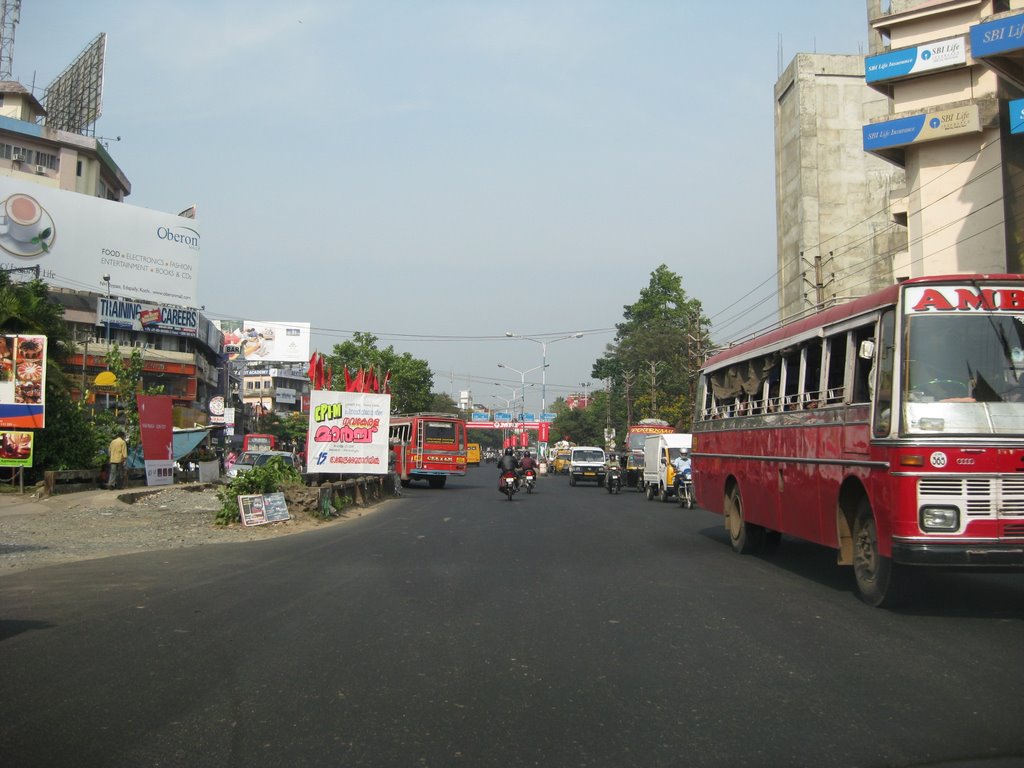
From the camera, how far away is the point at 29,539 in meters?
13.9

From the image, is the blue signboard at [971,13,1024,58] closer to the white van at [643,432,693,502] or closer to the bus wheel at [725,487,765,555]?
the white van at [643,432,693,502]

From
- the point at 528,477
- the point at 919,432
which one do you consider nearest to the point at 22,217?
the point at 528,477

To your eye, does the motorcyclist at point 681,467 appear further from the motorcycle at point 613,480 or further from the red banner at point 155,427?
the red banner at point 155,427

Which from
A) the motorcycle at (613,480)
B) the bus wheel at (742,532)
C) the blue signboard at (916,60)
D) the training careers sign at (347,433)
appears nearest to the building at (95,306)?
the motorcycle at (613,480)

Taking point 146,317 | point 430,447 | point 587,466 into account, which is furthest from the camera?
point 146,317

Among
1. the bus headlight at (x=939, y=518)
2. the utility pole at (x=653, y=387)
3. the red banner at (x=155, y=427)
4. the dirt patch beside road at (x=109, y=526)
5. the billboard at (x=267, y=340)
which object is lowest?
the dirt patch beside road at (x=109, y=526)

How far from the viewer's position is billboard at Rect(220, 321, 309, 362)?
85938 mm

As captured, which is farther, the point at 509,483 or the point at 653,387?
the point at 653,387

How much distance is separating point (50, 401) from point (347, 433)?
303 inches

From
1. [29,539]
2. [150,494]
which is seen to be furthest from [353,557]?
[150,494]

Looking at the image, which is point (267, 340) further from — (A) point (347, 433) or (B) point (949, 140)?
(B) point (949, 140)

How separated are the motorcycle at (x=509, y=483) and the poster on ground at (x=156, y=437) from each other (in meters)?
10.3

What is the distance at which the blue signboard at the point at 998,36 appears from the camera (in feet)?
80.5

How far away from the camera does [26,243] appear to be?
4509 cm
